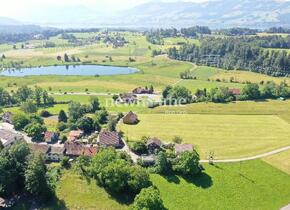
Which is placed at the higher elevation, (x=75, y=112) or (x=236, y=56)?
(x=236, y=56)

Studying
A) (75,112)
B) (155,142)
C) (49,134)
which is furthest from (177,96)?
(49,134)

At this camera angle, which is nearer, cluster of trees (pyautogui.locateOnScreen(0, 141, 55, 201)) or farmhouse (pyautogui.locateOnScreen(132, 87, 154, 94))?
cluster of trees (pyautogui.locateOnScreen(0, 141, 55, 201))

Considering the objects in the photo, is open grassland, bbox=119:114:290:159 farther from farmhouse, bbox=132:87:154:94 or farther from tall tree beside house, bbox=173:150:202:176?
farmhouse, bbox=132:87:154:94

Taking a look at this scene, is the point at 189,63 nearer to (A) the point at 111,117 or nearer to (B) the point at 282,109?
(B) the point at 282,109

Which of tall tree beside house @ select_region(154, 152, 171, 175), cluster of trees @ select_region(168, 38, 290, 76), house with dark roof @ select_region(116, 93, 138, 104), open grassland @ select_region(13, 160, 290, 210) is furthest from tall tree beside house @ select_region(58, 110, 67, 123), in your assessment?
cluster of trees @ select_region(168, 38, 290, 76)

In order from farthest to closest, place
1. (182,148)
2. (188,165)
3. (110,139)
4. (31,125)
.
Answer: (31,125)
(110,139)
(182,148)
(188,165)

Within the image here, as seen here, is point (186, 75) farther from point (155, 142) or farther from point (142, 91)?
point (155, 142)
